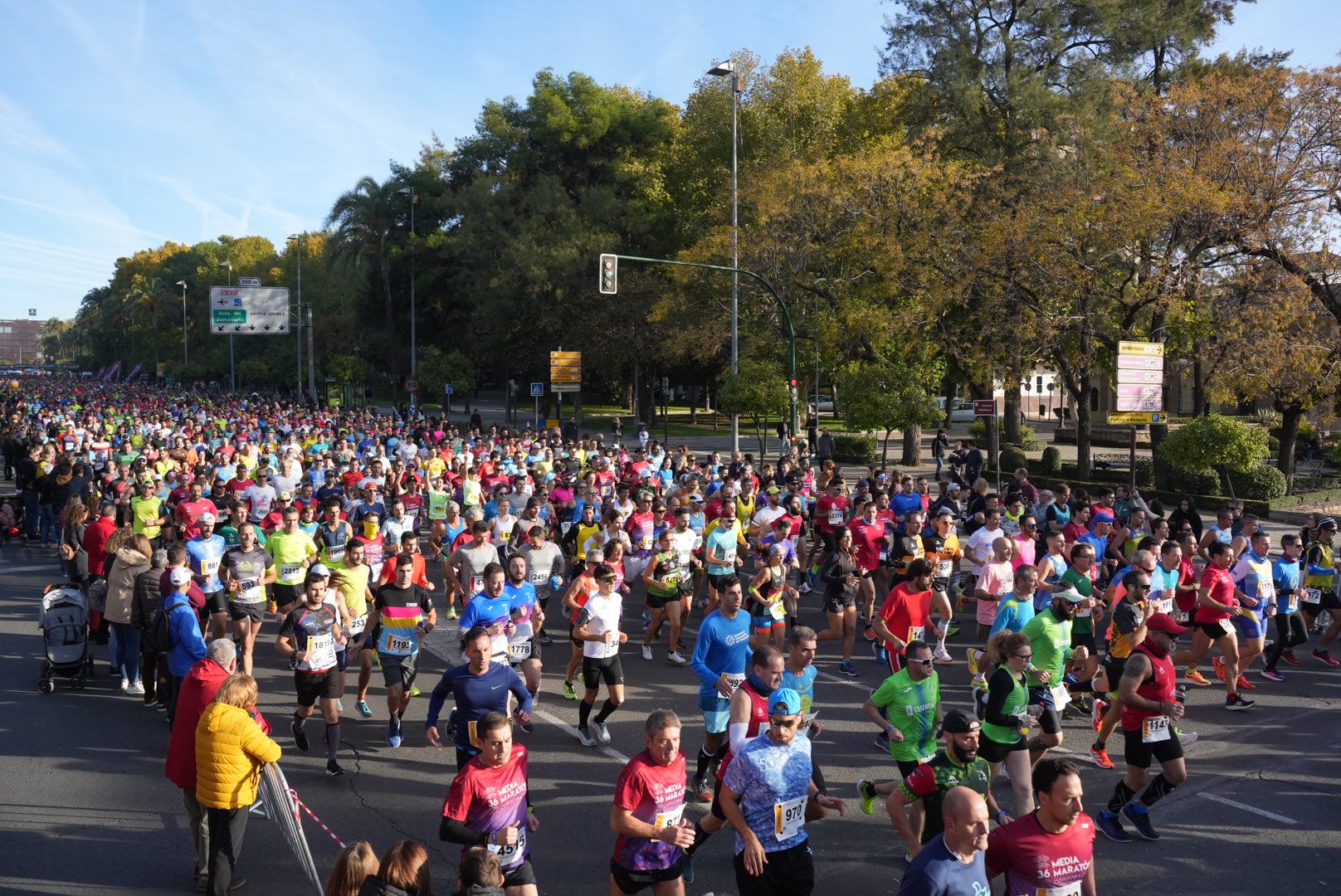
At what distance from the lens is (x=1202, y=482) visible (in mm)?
24875

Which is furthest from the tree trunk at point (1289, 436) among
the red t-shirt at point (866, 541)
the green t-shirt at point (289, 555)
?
the green t-shirt at point (289, 555)

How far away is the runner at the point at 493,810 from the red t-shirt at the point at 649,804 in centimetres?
47

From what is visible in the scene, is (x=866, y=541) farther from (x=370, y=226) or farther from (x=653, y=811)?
(x=370, y=226)

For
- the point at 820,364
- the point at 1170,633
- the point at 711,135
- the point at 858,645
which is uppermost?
the point at 711,135

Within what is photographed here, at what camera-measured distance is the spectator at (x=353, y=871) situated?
3.88m

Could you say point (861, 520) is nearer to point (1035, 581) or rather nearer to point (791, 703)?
point (1035, 581)

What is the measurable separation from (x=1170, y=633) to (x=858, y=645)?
5117mm

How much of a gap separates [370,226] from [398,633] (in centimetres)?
5338

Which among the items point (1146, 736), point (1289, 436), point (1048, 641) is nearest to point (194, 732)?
point (1048, 641)

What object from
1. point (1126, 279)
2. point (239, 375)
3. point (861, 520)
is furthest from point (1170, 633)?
point (239, 375)

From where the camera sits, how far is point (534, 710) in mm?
9344

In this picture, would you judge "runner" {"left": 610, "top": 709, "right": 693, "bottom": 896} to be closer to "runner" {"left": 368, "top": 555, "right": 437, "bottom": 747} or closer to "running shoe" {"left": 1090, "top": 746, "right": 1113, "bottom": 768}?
"runner" {"left": 368, "top": 555, "right": 437, "bottom": 747}

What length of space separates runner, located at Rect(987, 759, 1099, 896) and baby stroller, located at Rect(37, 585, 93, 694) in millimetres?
8862

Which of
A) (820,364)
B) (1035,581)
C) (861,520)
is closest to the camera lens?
(1035,581)
